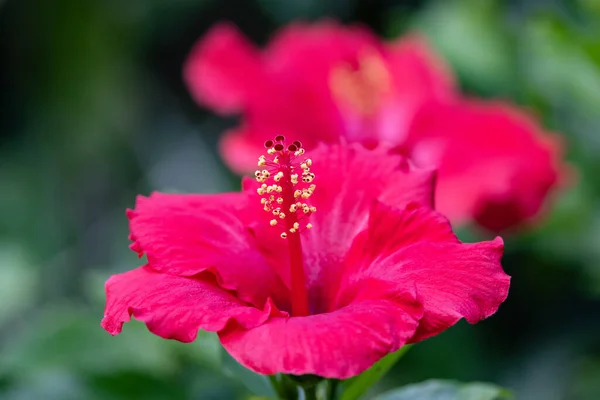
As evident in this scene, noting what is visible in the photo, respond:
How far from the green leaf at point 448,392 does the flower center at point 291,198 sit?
0.60 feet

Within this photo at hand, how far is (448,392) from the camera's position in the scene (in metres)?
0.98

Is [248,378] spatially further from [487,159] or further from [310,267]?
[487,159]

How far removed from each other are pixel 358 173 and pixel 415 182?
7 centimetres

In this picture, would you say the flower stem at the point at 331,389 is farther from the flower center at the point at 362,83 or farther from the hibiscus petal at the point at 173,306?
the flower center at the point at 362,83

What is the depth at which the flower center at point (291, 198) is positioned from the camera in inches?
35.6

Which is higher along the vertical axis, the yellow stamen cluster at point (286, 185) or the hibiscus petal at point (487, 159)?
the yellow stamen cluster at point (286, 185)

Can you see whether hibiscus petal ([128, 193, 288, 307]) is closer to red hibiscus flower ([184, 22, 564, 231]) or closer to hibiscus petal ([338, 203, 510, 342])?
hibiscus petal ([338, 203, 510, 342])

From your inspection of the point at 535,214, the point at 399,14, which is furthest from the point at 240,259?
the point at 399,14

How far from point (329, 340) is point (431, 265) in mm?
152

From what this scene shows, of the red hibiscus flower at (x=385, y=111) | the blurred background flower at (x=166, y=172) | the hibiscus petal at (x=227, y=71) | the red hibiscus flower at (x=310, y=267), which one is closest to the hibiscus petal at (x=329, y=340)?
the red hibiscus flower at (x=310, y=267)

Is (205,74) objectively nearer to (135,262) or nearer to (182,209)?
(135,262)

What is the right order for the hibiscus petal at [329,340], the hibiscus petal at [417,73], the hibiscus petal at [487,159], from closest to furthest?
the hibiscus petal at [329,340] → the hibiscus petal at [487,159] → the hibiscus petal at [417,73]

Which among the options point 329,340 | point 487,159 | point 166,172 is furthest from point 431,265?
point 166,172

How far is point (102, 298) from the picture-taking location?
4.41ft
